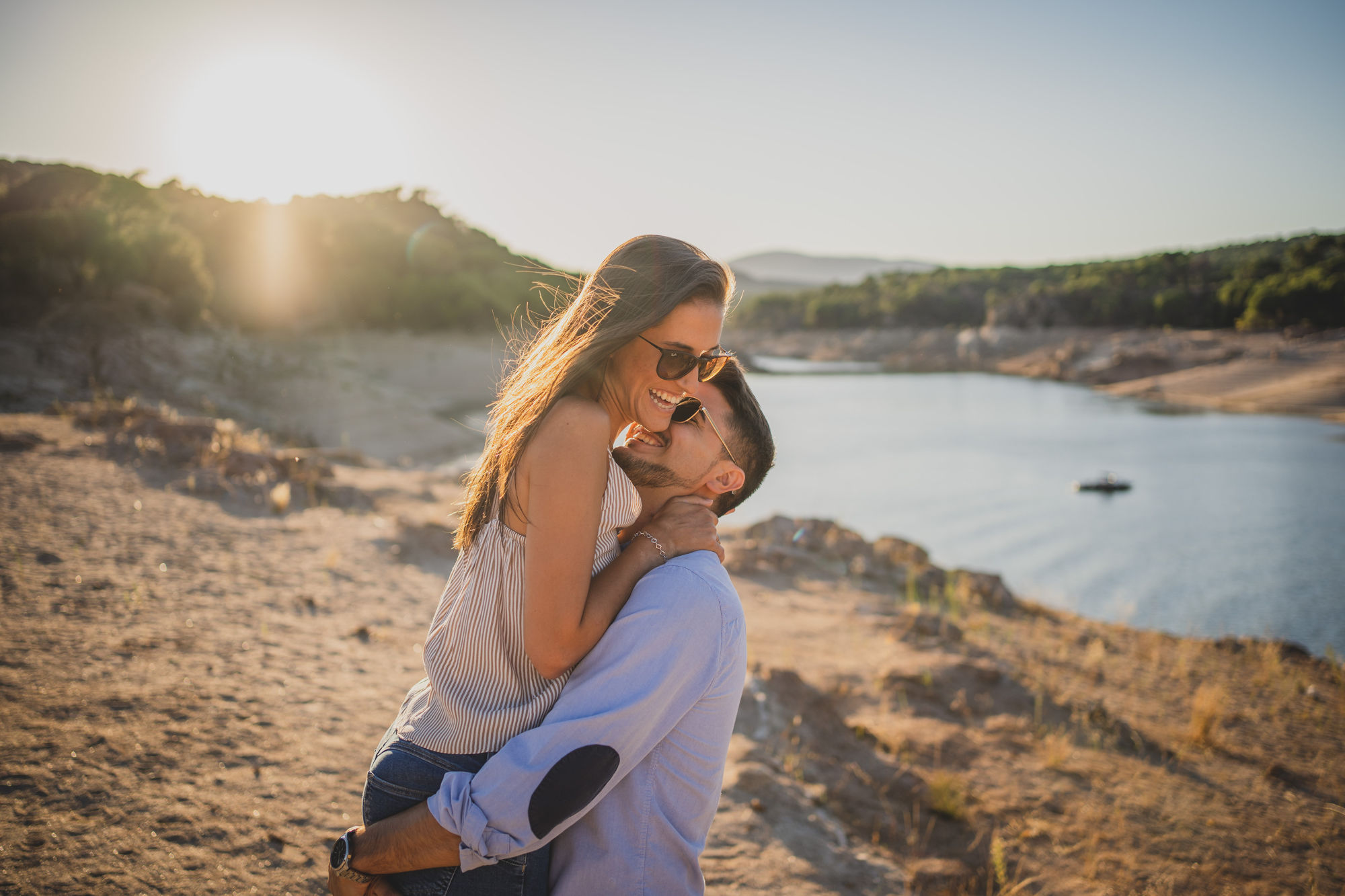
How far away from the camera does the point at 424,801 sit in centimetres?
174

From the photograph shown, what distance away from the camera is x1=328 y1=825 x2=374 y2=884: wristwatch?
182 cm

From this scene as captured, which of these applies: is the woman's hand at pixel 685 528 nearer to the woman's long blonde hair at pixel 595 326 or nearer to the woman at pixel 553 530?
the woman at pixel 553 530

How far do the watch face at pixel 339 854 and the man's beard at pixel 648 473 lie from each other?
119cm

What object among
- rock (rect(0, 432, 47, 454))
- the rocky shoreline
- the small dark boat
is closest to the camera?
rock (rect(0, 432, 47, 454))

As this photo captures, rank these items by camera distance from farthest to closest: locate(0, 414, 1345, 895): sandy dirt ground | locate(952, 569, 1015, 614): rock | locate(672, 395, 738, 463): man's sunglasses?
1. locate(952, 569, 1015, 614): rock
2. locate(0, 414, 1345, 895): sandy dirt ground
3. locate(672, 395, 738, 463): man's sunglasses

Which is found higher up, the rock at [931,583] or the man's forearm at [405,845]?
the man's forearm at [405,845]

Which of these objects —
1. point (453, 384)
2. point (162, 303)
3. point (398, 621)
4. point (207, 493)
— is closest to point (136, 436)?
point (207, 493)

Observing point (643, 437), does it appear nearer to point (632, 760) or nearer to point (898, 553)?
point (632, 760)

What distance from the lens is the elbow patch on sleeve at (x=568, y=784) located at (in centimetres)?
155

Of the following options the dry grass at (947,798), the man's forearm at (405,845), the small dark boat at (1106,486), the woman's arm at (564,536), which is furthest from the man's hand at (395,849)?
the small dark boat at (1106,486)

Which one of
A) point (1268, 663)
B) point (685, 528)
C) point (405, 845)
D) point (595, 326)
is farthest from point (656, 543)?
point (1268, 663)

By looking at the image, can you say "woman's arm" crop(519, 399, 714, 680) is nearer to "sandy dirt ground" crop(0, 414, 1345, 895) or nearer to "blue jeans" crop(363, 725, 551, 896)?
"blue jeans" crop(363, 725, 551, 896)

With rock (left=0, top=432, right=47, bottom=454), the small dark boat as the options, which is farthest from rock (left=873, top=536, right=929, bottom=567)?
the small dark boat

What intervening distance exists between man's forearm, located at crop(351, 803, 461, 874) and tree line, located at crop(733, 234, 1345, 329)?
76.9 meters
